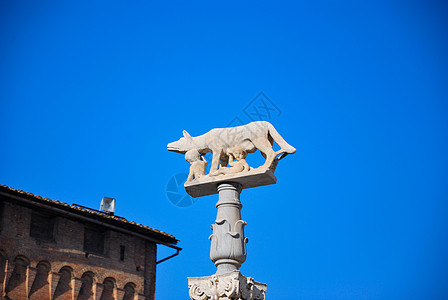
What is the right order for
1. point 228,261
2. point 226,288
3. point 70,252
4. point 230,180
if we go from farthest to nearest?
point 70,252 < point 230,180 < point 228,261 < point 226,288

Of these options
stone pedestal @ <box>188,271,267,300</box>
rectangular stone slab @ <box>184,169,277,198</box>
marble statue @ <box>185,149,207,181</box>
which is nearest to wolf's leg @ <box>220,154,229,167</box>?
marble statue @ <box>185,149,207,181</box>

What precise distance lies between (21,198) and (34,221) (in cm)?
183

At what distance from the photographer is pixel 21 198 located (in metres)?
24.4

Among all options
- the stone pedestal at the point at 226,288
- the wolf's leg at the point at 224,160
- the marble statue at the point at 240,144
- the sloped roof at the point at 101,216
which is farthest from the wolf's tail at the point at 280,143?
the sloped roof at the point at 101,216

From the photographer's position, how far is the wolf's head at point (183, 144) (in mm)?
9570

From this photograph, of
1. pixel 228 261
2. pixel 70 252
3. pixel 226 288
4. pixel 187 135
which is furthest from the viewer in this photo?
pixel 70 252

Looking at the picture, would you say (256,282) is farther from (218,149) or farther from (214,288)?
(218,149)

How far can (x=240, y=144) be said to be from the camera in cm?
916

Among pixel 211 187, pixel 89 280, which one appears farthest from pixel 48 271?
pixel 211 187

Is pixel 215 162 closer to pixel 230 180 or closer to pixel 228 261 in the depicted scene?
pixel 230 180

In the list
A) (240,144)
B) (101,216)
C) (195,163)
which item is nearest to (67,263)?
(101,216)

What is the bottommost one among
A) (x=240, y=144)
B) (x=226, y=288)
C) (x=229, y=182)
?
(x=226, y=288)

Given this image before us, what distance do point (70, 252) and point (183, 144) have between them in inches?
725

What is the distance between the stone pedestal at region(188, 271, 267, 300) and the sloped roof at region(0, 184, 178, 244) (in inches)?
665
